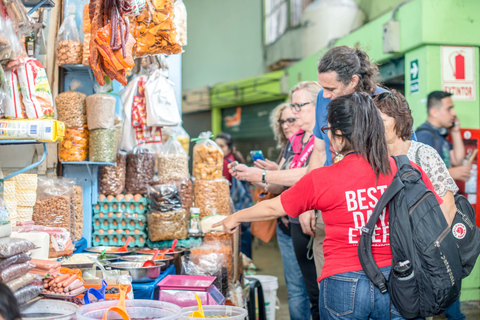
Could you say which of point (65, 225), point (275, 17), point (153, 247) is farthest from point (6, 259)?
point (275, 17)

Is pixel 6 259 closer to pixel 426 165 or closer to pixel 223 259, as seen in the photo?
pixel 223 259

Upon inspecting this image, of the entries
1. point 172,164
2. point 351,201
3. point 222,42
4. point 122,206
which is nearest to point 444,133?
point 172,164

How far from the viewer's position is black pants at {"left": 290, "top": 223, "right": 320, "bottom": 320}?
3096 millimetres

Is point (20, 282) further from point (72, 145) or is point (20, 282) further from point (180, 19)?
point (180, 19)

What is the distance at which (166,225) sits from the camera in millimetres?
3289

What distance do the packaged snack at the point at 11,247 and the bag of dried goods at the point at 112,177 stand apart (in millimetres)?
1582

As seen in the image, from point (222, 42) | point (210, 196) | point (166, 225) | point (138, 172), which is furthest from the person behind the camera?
point (222, 42)

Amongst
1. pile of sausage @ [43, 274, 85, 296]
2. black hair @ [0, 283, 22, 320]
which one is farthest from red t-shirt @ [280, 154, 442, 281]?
black hair @ [0, 283, 22, 320]

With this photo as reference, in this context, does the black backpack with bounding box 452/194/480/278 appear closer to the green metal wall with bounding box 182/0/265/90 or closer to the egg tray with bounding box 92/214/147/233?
the egg tray with bounding box 92/214/147/233

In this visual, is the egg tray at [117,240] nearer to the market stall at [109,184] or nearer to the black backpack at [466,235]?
the market stall at [109,184]

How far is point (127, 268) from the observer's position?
7.85 feet

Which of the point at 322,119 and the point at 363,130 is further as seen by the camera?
the point at 322,119

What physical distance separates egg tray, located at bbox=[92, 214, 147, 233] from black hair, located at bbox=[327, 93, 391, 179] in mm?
1953

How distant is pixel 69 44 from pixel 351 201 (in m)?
2.15
